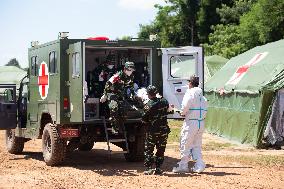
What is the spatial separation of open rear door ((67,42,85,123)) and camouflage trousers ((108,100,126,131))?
2.16ft

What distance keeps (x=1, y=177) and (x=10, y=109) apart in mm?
3071

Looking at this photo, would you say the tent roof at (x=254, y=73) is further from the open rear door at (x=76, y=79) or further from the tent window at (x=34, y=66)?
the open rear door at (x=76, y=79)

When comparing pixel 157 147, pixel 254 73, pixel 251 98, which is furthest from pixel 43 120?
pixel 254 73

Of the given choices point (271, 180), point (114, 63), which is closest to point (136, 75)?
point (114, 63)

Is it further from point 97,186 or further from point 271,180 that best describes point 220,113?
point 97,186

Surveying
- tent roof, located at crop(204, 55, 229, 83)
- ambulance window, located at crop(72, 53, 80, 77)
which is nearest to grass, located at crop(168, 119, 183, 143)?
tent roof, located at crop(204, 55, 229, 83)

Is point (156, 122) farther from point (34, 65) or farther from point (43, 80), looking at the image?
point (34, 65)

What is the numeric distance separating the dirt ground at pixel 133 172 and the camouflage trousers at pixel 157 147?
13.4 inches

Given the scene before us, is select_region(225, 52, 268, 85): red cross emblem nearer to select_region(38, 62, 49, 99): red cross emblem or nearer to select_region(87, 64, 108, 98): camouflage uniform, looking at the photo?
select_region(87, 64, 108, 98): camouflage uniform

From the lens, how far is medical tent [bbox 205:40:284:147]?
54.6 feet

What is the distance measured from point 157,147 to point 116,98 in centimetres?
143

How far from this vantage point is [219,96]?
69.6 ft

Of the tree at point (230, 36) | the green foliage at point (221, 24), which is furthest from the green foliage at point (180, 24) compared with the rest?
the tree at point (230, 36)

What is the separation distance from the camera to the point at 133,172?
11.5 meters
